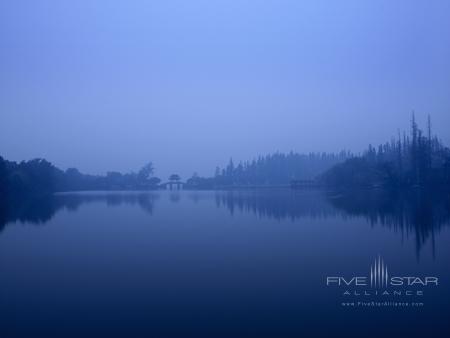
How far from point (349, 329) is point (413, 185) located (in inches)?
1755

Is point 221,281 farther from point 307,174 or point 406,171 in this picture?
point 307,174

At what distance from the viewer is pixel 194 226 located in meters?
15.4

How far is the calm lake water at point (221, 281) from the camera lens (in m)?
5.47

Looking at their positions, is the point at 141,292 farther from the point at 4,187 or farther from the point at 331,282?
the point at 4,187

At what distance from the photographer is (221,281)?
758 centimetres

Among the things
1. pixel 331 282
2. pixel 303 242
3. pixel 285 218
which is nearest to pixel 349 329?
pixel 331 282

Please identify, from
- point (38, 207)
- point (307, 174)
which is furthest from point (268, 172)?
point (38, 207)

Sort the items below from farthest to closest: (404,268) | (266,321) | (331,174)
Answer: (331,174) < (404,268) < (266,321)

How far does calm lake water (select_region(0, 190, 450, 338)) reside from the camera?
547 centimetres

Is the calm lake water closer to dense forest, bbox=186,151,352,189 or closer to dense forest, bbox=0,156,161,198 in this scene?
dense forest, bbox=0,156,161,198
